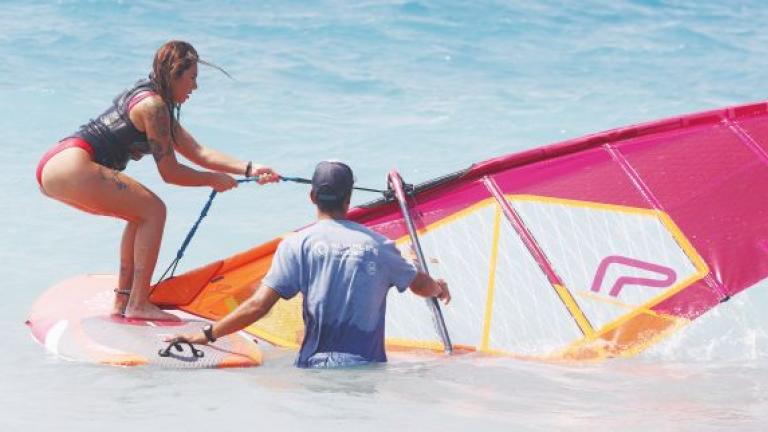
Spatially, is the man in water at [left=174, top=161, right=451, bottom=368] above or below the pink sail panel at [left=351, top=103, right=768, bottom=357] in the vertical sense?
below

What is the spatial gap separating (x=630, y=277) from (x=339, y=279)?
6.54ft

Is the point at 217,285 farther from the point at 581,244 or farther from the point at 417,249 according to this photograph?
the point at 581,244

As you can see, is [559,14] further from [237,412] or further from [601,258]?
[237,412]

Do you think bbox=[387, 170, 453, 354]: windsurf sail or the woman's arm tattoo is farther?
bbox=[387, 170, 453, 354]: windsurf sail

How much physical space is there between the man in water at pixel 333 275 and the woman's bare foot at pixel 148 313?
3.45 ft

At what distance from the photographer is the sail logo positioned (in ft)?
21.4

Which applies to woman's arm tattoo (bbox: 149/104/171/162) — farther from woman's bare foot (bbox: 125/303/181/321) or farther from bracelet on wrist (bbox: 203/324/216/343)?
bracelet on wrist (bbox: 203/324/216/343)

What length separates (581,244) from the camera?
667 cm

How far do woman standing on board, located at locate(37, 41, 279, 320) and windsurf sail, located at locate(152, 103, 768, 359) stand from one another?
0.61 metres

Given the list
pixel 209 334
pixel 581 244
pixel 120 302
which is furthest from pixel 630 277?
pixel 120 302

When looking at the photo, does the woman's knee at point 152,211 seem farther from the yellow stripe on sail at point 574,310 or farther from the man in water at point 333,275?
the yellow stripe on sail at point 574,310

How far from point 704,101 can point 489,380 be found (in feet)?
33.1

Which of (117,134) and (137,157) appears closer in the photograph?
(117,134)

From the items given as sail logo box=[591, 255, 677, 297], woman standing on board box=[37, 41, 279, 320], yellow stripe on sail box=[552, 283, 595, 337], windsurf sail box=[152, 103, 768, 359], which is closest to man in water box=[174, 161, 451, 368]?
woman standing on board box=[37, 41, 279, 320]
